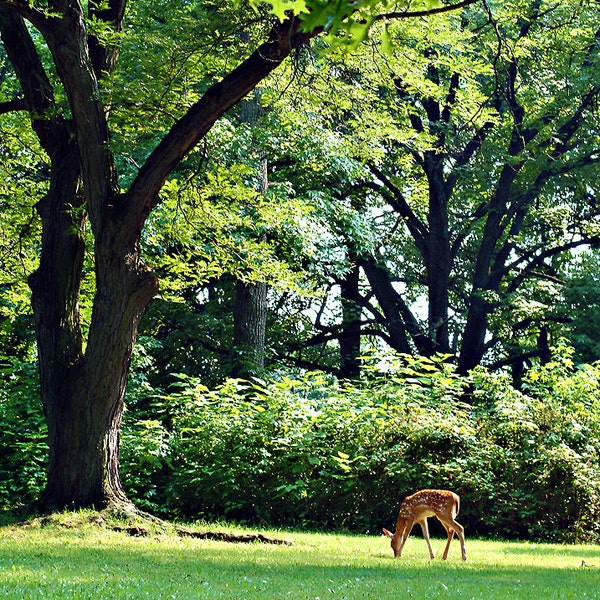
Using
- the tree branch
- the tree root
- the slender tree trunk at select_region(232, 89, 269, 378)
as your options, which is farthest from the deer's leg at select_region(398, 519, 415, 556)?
the slender tree trunk at select_region(232, 89, 269, 378)

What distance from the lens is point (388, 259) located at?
93.7 ft

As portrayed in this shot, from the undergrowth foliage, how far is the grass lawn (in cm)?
184

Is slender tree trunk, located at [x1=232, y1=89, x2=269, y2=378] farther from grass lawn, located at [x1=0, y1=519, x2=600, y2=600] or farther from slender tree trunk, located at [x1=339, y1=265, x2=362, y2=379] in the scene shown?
grass lawn, located at [x1=0, y1=519, x2=600, y2=600]

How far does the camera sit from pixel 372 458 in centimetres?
1358

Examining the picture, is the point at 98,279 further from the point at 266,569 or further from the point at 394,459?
the point at 394,459

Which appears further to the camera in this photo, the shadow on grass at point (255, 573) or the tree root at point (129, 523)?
the tree root at point (129, 523)

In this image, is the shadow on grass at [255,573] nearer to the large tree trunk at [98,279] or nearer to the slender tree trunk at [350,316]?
the large tree trunk at [98,279]

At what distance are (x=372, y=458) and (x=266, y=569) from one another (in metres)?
5.31

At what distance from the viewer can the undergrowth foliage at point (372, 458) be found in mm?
13445

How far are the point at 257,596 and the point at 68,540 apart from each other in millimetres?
3736

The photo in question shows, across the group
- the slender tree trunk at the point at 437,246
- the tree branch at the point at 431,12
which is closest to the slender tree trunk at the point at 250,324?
the slender tree trunk at the point at 437,246

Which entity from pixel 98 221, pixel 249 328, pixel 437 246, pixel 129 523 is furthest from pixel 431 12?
pixel 437 246

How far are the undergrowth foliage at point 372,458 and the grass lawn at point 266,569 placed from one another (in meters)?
1.84

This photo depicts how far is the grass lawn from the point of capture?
22.8 feet
